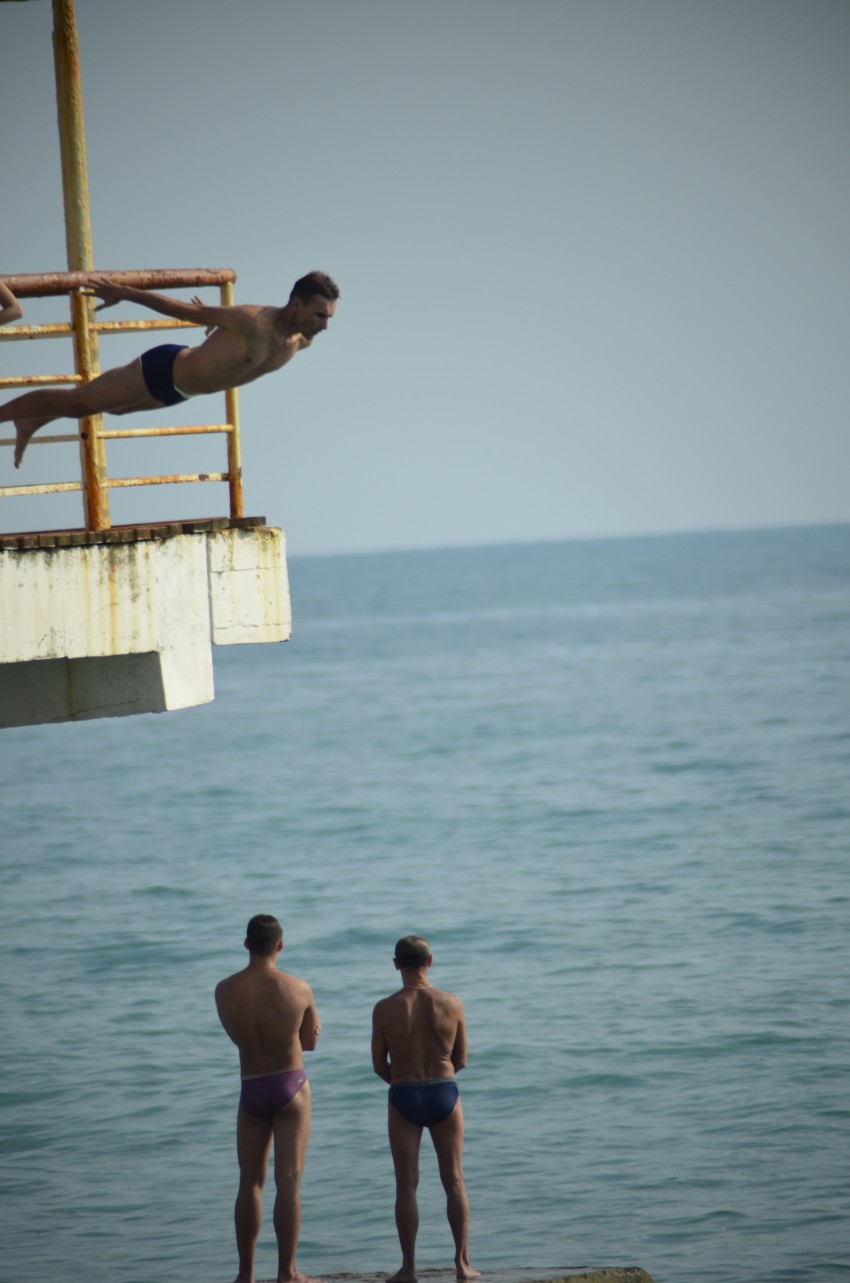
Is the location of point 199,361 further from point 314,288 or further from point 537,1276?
point 537,1276

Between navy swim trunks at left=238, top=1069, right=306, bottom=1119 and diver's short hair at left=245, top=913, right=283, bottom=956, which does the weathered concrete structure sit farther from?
navy swim trunks at left=238, top=1069, right=306, bottom=1119

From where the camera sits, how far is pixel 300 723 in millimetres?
65312

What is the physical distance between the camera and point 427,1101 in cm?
816

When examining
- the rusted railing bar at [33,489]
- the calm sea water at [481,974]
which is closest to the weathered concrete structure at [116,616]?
the rusted railing bar at [33,489]

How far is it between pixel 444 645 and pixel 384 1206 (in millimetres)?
90963

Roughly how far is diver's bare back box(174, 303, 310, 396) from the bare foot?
0.71 meters

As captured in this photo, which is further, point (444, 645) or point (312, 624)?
point (312, 624)

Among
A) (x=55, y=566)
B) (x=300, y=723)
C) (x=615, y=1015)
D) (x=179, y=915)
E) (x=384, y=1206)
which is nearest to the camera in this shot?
(x=55, y=566)

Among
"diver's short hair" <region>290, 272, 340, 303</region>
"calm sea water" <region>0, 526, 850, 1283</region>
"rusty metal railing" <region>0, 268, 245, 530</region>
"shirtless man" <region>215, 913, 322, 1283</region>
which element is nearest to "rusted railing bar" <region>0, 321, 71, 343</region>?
"rusty metal railing" <region>0, 268, 245, 530</region>

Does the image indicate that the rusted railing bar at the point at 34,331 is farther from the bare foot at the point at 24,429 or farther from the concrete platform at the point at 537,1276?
the concrete platform at the point at 537,1276

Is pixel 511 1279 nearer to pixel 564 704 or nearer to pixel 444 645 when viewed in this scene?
pixel 564 704

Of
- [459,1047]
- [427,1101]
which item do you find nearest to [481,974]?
[459,1047]

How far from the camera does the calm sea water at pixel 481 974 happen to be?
1309 cm

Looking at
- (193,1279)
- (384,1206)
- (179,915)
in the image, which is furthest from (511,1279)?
(179,915)
